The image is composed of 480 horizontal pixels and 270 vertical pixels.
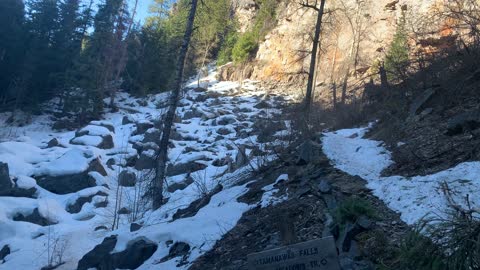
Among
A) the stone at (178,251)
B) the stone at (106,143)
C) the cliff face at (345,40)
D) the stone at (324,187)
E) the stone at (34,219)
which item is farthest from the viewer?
the cliff face at (345,40)

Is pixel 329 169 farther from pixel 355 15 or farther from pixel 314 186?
pixel 355 15

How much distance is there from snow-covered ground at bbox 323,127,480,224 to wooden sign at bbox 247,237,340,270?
2.98 feet

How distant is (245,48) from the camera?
46.5 meters

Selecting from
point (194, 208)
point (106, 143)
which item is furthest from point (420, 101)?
point (106, 143)

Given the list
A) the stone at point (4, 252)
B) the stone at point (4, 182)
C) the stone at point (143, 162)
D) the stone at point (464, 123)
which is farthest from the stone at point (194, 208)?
the stone at point (143, 162)

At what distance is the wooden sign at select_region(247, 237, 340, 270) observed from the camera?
414cm

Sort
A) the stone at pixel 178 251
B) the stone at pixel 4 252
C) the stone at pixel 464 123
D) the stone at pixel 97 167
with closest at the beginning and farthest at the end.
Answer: the stone at pixel 464 123, the stone at pixel 178 251, the stone at pixel 4 252, the stone at pixel 97 167

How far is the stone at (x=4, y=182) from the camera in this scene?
17625mm

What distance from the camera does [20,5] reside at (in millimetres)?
39281

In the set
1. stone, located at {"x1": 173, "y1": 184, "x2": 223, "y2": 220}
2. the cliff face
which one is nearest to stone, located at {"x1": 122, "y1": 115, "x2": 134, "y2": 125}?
the cliff face

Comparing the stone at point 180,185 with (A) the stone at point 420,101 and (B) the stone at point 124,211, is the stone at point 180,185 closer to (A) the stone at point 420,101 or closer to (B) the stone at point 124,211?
(B) the stone at point 124,211

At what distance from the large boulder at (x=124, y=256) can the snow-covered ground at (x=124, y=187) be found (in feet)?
0.58

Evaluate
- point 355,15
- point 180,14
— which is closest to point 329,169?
point 355,15

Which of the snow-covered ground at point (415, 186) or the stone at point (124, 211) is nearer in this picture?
the snow-covered ground at point (415, 186)
